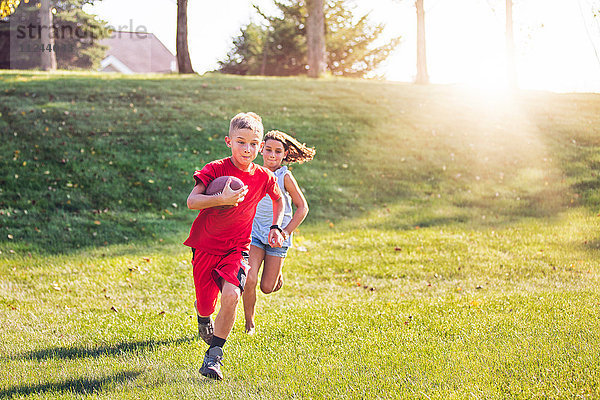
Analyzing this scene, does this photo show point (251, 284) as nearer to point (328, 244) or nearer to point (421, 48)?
point (328, 244)

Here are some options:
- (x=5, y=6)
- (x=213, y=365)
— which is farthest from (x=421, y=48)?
(x=213, y=365)

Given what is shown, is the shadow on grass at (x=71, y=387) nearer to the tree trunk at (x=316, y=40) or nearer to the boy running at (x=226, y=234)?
the boy running at (x=226, y=234)

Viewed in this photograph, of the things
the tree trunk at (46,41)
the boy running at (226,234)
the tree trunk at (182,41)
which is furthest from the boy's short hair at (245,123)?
the tree trunk at (46,41)

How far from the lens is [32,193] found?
12781mm

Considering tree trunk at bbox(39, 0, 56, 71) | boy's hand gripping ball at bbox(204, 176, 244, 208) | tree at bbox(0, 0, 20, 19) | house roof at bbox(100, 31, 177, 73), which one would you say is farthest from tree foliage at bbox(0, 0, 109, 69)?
boy's hand gripping ball at bbox(204, 176, 244, 208)

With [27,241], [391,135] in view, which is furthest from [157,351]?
[391,135]

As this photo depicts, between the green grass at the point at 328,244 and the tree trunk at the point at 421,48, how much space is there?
5.21 m

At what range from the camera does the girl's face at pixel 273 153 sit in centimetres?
577

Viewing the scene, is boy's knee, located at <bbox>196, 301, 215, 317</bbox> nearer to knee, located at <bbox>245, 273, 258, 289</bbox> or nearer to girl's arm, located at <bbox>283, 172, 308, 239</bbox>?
knee, located at <bbox>245, 273, 258, 289</bbox>

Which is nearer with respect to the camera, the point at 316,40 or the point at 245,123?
the point at 245,123

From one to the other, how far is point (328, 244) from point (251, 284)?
216 inches

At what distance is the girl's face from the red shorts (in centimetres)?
143

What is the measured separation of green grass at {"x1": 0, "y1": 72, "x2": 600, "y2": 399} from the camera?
4.57 m

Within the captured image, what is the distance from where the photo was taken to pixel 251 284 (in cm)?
563
